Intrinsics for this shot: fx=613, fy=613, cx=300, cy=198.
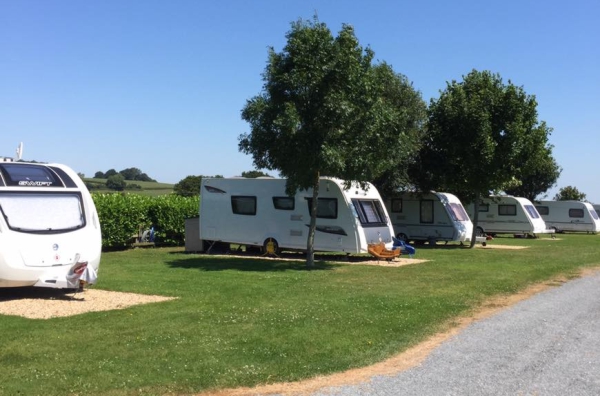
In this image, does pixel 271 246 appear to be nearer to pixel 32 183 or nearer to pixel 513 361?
pixel 32 183

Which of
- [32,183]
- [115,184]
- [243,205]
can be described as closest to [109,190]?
[243,205]

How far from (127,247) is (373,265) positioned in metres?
11.1

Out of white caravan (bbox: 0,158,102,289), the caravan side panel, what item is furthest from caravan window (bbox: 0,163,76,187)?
the caravan side panel

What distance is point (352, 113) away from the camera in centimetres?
1641

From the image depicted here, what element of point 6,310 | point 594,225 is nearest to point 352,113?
point 6,310

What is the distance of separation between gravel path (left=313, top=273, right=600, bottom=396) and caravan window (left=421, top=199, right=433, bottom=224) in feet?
54.4

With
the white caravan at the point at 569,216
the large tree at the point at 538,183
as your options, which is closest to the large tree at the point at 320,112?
the white caravan at the point at 569,216

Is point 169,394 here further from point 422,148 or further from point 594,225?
point 594,225

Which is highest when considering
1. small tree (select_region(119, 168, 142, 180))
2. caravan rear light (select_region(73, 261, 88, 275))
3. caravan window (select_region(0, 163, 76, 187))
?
small tree (select_region(119, 168, 142, 180))

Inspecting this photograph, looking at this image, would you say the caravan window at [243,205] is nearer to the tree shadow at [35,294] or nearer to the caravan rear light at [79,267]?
the tree shadow at [35,294]

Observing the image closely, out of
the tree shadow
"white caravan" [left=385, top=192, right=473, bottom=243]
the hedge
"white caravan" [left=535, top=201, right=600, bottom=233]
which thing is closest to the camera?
the tree shadow

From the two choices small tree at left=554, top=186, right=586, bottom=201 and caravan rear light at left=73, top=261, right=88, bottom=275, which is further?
small tree at left=554, top=186, right=586, bottom=201

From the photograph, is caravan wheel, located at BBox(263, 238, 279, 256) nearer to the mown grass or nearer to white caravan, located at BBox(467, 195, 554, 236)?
the mown grass

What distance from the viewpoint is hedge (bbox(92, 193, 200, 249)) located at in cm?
2320
